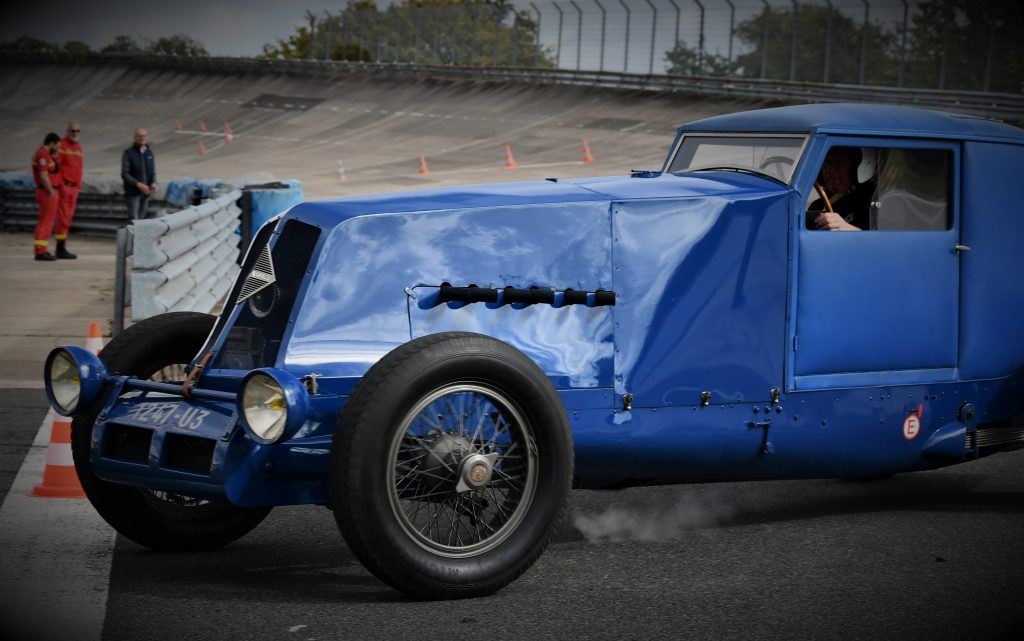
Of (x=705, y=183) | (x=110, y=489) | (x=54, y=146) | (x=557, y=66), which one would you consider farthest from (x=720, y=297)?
(x=557, y=66)

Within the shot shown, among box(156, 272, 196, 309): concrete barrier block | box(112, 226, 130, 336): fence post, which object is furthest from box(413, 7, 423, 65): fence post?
box(112, 226, 130, 336): fence post

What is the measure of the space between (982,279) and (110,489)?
13.2 ft

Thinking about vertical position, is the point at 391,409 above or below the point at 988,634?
above

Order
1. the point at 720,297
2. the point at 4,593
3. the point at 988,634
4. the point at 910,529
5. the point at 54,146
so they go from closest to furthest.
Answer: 1. the point at 988,634
2. the point at 4,593
3. the point at 720,297
4. the point at 910,529
5. the point at 54,146

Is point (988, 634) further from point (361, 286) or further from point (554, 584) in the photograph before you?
point (361, 286)

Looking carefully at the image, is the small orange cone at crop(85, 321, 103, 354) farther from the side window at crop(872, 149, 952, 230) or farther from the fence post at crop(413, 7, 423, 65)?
the fence post at crop(413, 7, 423, 65)

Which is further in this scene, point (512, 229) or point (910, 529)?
point (910, 529)

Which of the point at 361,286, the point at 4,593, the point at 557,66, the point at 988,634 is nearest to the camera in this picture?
the point at 988,634

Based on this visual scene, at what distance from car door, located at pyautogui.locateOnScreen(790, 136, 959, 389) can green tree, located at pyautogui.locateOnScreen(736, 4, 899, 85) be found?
3585 centimetres

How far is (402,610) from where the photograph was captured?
14.3 ft

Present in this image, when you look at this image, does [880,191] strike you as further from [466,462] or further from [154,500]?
[154,500]

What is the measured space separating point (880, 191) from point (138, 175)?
45.0ft

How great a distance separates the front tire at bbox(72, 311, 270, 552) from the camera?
5.14 metres

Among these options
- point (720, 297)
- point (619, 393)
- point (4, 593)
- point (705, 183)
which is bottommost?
point (4, 593)
